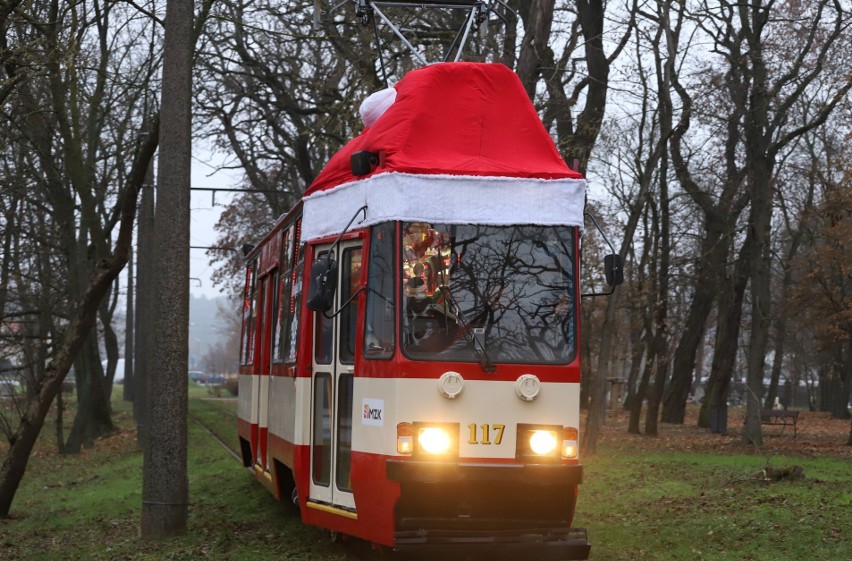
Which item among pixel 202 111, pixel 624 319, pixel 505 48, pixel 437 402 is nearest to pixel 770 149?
pixel 505 48

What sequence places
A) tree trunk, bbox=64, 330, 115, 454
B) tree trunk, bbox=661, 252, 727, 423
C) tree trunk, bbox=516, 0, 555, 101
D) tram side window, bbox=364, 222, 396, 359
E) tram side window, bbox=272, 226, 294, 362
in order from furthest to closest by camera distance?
tree trunk, bbox=661, 252, 727, 423 < tree trunk, bbox=64, 330, 115, 454 < tree trunk, bbox=516, 0, 555, 101 < tram side window, bbox=272, 226, 294, 362 < tram side window, bbox=364, 222, 396, 359

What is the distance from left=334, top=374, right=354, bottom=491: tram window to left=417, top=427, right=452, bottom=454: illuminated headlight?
92cm

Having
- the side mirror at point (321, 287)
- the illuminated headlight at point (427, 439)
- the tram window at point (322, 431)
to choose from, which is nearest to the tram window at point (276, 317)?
the tram window at point (322, 431)

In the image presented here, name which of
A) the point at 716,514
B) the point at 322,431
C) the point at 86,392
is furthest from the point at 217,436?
the point at 322,431

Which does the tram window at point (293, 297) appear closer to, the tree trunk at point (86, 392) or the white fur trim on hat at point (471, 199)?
the white fur trim on hat at point (471, 199)

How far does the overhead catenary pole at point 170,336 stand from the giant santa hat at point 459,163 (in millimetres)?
2107

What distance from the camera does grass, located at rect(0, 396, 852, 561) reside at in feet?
37.0

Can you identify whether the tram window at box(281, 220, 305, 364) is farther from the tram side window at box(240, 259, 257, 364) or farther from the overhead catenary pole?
the tram side window at box(240, 259, 257, 364)

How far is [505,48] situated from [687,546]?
12.0 metres

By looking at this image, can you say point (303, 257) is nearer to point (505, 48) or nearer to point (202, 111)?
point (505, 48)

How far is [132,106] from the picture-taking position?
86.1 feet

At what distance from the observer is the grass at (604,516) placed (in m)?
11.3

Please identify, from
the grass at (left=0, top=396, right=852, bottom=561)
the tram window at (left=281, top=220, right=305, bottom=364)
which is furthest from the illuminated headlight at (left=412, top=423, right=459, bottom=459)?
the tram window at (left=281, top=220, right=305, bottom=364)

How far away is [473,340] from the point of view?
350 inches
